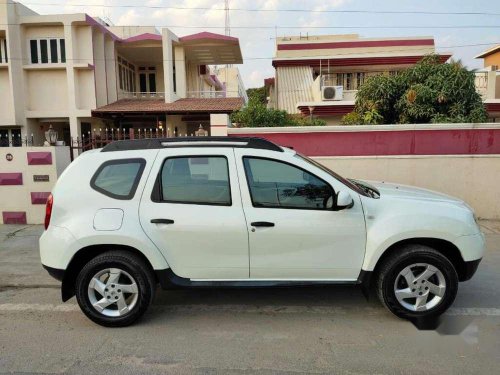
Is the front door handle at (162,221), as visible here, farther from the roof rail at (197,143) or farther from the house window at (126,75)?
the house window at (126,75)

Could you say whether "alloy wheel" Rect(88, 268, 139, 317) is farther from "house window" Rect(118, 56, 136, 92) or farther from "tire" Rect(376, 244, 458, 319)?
"house window" Rect(118, 56, 136, 92)

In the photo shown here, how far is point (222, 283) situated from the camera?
3902 millimetres

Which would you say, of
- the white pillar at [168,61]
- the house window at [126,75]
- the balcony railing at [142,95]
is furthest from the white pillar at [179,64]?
the house window at [126,75]

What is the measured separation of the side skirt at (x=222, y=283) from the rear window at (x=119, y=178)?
0.78 metres

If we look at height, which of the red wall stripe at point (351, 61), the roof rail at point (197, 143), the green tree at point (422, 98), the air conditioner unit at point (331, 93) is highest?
the red wall stripe at point (351, 61)

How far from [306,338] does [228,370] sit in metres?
A: 0.80

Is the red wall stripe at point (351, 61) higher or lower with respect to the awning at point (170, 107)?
→ higher

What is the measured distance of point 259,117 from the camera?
11.6 m

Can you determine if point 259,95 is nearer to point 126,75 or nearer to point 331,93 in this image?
point 331,93

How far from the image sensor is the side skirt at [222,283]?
388cm

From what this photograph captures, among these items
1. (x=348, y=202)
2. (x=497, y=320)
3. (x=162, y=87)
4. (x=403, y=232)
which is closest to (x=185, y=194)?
A: (x=348, y=202)

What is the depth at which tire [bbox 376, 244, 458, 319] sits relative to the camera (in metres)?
3.81

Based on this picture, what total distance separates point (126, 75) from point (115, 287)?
2311cm

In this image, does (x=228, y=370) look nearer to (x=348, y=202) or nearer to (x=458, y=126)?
(x=348, y=202)
